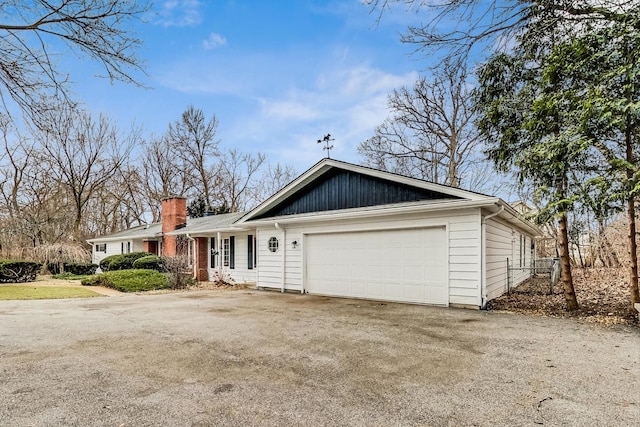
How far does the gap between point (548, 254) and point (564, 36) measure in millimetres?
20525

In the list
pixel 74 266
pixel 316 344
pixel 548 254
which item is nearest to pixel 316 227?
pixel 316 344

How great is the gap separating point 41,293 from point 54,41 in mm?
10124

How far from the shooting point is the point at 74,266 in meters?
19.3

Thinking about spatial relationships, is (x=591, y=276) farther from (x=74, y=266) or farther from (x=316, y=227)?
(x=74, y=266)

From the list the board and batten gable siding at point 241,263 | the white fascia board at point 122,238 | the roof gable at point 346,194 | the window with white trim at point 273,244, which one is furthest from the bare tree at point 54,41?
the white fascia board at point 122,238

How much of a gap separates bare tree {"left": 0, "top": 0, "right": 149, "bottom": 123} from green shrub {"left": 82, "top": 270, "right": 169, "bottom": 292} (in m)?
9.48

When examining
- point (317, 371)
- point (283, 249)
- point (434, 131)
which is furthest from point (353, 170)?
point (434, 131)

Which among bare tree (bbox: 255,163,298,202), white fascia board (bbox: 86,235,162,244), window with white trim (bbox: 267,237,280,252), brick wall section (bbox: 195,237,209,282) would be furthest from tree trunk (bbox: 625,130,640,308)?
bare tree (bbox: 255,163,298,202)

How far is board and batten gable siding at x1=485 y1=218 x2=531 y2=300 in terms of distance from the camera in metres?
9.23

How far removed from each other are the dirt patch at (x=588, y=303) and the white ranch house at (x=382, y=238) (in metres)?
0.56

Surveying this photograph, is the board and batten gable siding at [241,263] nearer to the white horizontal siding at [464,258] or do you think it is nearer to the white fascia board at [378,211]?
the white fascia board at [378,211]

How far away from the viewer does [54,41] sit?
4609 mm

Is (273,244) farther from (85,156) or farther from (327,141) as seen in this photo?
(85,156)

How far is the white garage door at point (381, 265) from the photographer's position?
353 inches
